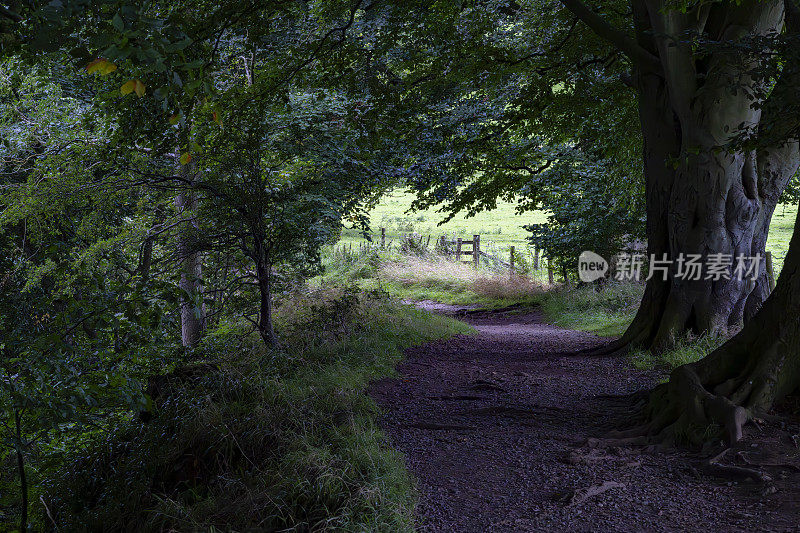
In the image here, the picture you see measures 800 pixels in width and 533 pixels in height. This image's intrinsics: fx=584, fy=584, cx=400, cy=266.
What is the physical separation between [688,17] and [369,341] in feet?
18.9

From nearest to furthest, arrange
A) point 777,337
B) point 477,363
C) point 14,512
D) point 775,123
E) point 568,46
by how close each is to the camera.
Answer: point 775,123
point 777,337
point 14,512
point 477,363
point 568,46

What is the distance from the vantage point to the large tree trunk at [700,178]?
6965mm

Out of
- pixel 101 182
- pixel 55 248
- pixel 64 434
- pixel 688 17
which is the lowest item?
pixel 64 434

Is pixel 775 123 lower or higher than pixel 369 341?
higher

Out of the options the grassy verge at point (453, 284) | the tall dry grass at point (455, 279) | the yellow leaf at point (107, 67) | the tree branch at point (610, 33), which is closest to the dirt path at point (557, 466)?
the yellow leaf at point (107, 67)

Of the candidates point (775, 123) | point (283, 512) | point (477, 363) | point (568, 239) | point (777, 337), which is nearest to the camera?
point (283, 512)

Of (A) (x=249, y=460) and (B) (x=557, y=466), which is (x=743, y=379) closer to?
(B) (x=557, y=466)

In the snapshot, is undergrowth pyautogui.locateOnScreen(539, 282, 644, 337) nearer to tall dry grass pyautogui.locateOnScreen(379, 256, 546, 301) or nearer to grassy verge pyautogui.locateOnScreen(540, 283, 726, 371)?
grassy verge pyautogui.locateOnScreen(540, 283, 726, 371)

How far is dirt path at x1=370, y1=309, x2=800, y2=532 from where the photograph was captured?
348cm

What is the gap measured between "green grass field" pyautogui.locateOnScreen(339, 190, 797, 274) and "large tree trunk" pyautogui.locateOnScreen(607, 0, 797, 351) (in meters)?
19.8

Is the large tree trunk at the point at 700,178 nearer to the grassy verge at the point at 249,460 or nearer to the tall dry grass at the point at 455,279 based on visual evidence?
the grassy verge at the point at 249,460

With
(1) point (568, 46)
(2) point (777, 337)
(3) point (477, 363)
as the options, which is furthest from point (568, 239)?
(2) point (777, 337)

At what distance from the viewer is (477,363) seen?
27.1ft

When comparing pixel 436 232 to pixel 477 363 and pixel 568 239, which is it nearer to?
pixel 568 239
